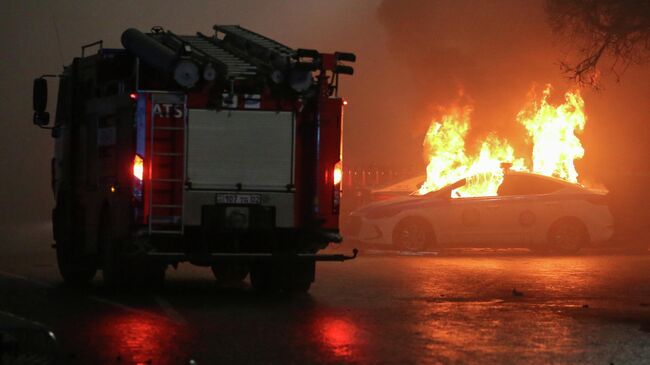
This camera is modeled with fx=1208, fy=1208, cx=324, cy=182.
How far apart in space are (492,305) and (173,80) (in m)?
4.19

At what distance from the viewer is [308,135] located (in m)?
13.7

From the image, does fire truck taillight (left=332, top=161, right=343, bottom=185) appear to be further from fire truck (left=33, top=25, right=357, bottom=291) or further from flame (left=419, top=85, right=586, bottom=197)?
flame (left=419, top=85, right=586, bottom=197)

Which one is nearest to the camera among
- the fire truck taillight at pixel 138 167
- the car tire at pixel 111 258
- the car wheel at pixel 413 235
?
the fire truck taillight at pixel 138 167

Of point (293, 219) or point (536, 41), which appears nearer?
point (293, 219)

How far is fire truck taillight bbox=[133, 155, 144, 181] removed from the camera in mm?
13023

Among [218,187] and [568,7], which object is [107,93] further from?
[568,7]

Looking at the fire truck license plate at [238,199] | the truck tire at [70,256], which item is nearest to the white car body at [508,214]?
the truck tire at [70,256]

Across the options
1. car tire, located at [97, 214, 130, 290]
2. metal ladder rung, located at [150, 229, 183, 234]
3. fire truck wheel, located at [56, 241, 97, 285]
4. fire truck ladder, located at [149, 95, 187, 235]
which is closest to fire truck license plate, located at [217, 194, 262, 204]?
fire truck ladder, located at [149, 95, 187, 235]

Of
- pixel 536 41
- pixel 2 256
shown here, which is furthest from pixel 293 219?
pixel 536 41

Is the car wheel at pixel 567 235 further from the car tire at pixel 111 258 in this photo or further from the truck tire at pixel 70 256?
the car tire at pixel 111 258

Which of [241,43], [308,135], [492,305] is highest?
[241,43]

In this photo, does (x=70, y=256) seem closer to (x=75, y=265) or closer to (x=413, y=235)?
(x=75, y=265)

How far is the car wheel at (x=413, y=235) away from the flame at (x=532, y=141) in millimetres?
2874

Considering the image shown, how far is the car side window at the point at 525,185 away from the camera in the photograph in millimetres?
21812
